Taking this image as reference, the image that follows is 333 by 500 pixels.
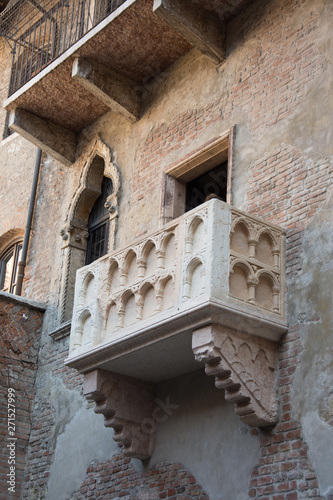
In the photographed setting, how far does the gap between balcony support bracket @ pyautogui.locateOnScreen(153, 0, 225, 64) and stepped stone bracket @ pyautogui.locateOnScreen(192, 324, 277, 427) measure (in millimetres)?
3761

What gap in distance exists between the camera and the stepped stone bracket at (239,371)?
7.14 metres

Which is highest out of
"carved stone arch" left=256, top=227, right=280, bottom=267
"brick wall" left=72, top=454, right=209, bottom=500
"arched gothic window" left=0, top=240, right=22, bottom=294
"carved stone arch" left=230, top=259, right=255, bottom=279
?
"arched gothic window" left=0, top=240, right=22, bottom=294

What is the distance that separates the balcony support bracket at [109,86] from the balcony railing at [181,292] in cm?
287

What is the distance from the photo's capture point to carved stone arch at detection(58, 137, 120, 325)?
11031mm

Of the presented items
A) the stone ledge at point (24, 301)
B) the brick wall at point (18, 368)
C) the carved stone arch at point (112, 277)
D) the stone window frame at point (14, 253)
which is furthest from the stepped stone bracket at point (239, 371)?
the stone window frame at point (14, 253)

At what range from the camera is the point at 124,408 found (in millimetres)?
8438

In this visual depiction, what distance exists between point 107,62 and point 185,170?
6.37 ft

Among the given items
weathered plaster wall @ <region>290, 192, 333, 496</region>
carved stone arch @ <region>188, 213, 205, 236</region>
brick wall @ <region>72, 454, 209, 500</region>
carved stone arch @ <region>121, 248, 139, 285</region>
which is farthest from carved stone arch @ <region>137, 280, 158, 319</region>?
brick wall @ <region>72, 454, 209, 500</region>

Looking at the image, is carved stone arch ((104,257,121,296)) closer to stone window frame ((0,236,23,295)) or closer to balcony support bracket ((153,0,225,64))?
balcony support bracket ((153,0,225,64))

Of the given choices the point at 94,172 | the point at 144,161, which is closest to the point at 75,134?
the point at 94,172

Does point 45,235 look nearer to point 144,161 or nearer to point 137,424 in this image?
point 144,161

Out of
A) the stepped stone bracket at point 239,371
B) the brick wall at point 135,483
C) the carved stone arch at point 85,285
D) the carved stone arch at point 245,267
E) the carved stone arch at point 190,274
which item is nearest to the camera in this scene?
the stepped stone bracket at point 239,371

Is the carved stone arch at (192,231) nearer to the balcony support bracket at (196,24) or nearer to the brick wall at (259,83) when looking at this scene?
the brick wall at (259,83)

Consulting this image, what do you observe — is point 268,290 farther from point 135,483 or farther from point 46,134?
point 46,134
